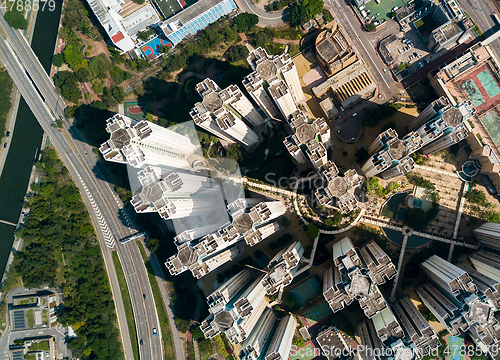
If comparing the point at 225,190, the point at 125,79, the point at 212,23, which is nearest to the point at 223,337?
the point at 225,190

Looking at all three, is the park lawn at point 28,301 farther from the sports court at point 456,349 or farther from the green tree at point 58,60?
the sports court at point 456,349

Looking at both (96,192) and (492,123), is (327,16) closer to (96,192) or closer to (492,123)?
(492,123)

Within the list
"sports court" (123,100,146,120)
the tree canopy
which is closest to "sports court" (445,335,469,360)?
"sports court" (123,100,146,120)

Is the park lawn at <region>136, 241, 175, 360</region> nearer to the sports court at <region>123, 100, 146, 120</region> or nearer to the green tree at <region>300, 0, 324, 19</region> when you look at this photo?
the sports court at <region>123, 100, 146, 120</region>

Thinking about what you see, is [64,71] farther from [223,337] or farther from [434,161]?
[434,161]

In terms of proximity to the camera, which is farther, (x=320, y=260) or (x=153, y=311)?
(x=153, y=311)

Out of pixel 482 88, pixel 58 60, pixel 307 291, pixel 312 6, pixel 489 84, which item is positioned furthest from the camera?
pixel 58 60

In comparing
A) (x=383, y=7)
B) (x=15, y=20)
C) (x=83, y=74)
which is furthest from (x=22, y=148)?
(x=383, y=7)
